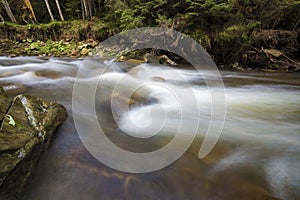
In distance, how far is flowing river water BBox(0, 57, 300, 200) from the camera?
1.73m

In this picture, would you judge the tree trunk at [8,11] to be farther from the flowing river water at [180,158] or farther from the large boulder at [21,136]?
the large boulder at [21,136]

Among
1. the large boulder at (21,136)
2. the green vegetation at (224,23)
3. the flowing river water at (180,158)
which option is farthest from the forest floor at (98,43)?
the large boulder at (21,136)

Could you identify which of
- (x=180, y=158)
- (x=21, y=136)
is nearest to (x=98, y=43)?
(x=21, y=136)

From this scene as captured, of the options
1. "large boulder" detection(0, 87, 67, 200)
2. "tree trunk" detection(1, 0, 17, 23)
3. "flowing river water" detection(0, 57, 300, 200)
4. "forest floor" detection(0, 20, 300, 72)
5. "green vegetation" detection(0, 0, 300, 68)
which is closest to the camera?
"large boulder" detection(0, 87, 67, 200)

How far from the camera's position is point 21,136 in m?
1.82

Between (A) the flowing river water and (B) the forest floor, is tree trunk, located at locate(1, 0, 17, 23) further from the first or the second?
(A) the flowing river water

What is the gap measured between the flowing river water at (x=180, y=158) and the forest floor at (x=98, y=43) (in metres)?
4.32

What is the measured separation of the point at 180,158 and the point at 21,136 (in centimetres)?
154

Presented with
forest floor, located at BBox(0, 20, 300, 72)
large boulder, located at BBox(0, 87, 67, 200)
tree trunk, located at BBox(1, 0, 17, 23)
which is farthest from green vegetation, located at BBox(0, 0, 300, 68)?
large boulder, located at BBox(0, 87, 67, 200)

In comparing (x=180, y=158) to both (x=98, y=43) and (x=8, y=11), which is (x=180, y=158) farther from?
(x=8, y=11)

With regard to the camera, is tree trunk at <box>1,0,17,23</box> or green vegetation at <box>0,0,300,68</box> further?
tree trunk at <box>1,0,17,23</box>

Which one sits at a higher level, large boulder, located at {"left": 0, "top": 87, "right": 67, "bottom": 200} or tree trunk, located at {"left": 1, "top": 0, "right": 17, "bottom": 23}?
large boulder, located at {"left": 0, "top": 87, "right": 67, "bottom": 200}

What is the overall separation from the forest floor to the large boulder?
680 centimetres

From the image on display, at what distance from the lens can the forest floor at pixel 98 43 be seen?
7.68m
